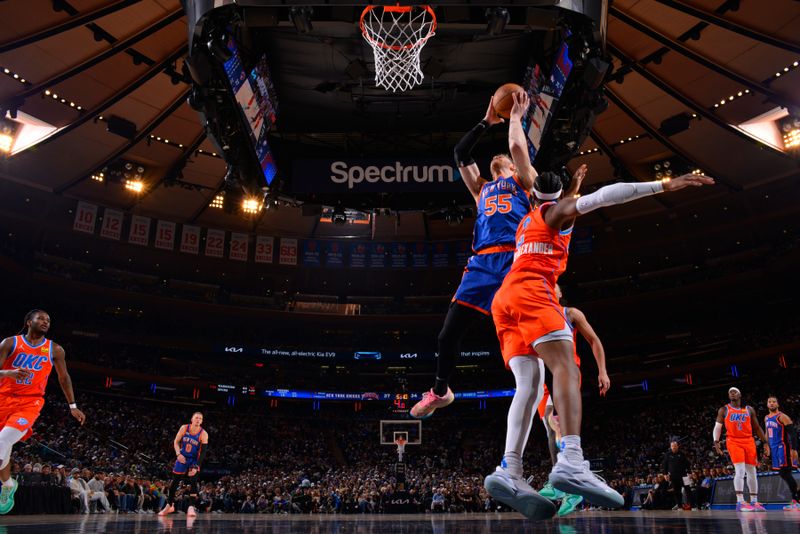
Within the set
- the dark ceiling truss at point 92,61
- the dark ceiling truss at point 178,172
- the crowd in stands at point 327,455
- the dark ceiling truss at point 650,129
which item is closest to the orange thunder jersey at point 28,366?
the crowd in stands at point 327,455

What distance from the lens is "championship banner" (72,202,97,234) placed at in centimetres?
2753

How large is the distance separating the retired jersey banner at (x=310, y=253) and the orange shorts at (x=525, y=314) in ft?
93.8

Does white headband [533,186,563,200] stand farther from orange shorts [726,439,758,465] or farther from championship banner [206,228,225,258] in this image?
championship banner [206,228,225,258]

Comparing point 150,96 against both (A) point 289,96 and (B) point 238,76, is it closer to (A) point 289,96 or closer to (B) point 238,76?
(A) point 289,96

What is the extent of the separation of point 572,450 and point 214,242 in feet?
95.4

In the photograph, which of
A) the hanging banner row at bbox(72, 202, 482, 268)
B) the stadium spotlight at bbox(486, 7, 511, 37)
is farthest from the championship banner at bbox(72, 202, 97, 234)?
the stadium spotlight at bbox(486, 7, 511, 37)

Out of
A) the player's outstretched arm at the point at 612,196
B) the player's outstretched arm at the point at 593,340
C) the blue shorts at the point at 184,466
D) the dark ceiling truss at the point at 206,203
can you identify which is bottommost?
the blue shorts at the point at 184,466

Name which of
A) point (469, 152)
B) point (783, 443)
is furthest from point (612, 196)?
point (783, 443)

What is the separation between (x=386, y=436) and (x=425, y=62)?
73.5 feet

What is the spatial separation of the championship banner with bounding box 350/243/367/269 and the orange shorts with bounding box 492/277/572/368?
94.5 feet

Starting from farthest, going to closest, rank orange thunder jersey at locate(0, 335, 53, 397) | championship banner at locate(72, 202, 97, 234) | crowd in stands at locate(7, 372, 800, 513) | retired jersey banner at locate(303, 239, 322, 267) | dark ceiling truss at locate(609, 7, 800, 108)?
retired jersey banner at locate(303, 239, 322, 267) < championship banner at locate(72, 202, 97, 234) < crowd in stands at locate(7, 372, 800, 513) < dark ceiling truss at locate(609, 7, 800, 108) < orange thunder jersey at locate(0, 335, 53, 397)

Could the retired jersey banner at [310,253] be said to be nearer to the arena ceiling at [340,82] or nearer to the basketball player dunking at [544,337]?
the arena ceiling at [340,82]

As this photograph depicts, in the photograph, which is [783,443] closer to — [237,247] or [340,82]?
[340,82]

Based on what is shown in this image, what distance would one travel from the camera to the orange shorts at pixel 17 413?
7.11 meters
